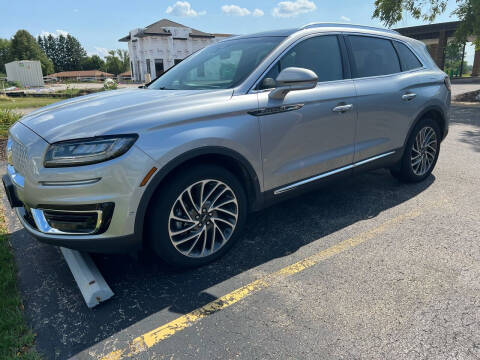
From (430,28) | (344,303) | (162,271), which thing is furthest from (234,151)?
(430,28)

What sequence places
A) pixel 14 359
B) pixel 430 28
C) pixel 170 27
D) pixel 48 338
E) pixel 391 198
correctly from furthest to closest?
pixel 170 27 < pixel 430 28 < pixel 391 198 < pixel 48 338 < pixel 14 359

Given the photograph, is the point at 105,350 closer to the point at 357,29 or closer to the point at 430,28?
the point at 357,29

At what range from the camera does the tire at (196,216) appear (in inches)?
98.5

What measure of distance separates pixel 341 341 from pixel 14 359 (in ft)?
5.90

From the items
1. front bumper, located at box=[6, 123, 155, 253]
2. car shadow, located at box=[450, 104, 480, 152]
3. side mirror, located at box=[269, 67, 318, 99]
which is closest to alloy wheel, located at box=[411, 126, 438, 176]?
side mirror, located at box=[269, 67, 318, 99]

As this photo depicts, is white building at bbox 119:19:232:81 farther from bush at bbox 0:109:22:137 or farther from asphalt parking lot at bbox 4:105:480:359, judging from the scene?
asphalt parking lot at bbox 4:105:480:359

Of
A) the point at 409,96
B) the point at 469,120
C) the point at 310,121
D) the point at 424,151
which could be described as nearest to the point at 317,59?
the point at 310,121

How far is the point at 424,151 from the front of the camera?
4.52m

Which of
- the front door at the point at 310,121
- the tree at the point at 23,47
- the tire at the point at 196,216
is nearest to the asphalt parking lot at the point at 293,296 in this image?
the tire at the point at 196,216

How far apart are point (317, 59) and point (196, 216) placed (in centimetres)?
186

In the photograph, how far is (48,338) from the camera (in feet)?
7.09

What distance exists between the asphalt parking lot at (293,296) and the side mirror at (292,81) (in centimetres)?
133

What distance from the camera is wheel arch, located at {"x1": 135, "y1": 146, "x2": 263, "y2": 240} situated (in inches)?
93.4

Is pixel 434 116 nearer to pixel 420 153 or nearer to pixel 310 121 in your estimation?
pixel 420 153
